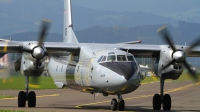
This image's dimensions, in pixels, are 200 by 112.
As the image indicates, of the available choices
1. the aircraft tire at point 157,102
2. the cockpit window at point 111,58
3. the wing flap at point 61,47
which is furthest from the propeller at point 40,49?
the aircraft tire at point 157,102

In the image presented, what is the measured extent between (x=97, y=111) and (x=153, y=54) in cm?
504

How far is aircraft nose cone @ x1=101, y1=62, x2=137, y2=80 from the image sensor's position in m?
25.8

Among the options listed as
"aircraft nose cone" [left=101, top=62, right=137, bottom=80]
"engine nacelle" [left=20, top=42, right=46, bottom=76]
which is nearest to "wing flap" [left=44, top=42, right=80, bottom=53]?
"engine nacelle" [left=20, top=42, right=46, bottom=76]

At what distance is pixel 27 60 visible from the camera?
95.1 ft

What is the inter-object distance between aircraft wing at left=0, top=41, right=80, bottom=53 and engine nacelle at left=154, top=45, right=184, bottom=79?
4224 mm

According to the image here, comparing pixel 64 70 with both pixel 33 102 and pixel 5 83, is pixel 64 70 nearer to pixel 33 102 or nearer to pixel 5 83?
pixel 33 102

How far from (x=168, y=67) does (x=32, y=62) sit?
6.68 metres

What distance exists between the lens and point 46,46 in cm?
2947

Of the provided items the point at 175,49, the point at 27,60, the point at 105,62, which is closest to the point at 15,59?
the point at 27,60

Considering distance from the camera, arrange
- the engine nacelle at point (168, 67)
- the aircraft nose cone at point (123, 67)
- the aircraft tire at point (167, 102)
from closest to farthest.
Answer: the aircraft nose cone at point (123, 67)
the engine nacelle at point (168, 67)
the aircraft tire at point (167, 102)

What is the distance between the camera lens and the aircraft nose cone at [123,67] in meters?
25.8

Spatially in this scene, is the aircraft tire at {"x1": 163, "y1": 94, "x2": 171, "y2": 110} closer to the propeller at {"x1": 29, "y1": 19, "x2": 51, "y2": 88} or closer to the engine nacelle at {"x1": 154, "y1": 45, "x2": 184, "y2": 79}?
the engine nacelle at {"x1": 154, "y1": 45, "x2": 184, "y2": 79}

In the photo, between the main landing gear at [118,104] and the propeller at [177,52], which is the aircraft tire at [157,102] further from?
the main landing gear at [118,104]

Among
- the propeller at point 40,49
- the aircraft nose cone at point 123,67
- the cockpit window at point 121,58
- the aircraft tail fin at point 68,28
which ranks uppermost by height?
the aircraft tail fin at point 68,28
